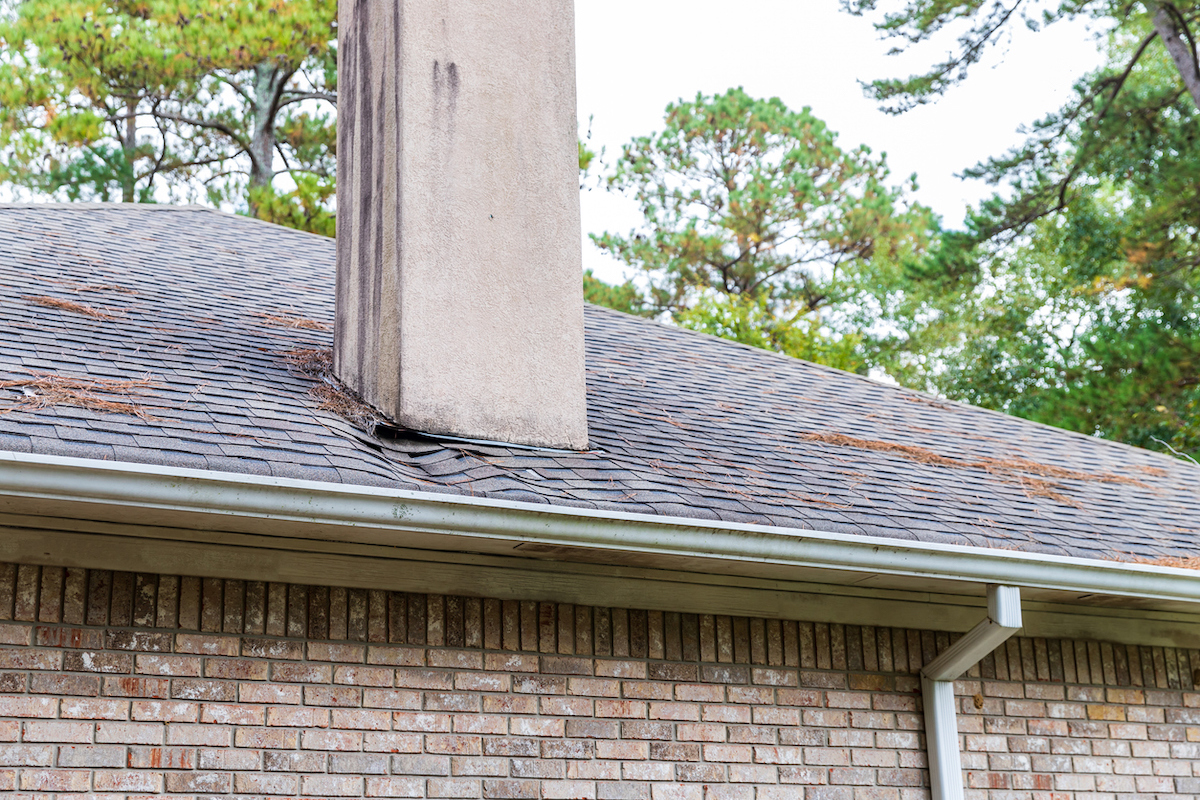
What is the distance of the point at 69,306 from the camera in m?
5.38

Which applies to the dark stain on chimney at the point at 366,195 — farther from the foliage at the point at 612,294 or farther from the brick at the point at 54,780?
the foliage at the point at 612,294

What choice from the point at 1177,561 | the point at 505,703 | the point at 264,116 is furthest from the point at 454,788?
the point at 264,116

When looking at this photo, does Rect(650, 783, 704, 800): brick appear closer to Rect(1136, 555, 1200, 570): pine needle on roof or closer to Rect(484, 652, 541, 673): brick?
Rect(484, 652, 541, 673): brick

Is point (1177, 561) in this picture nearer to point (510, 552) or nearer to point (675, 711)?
point (675, 711)

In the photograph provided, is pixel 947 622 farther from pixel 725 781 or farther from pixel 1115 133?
pixel 1115 133

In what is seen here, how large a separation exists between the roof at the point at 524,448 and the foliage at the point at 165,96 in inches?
467

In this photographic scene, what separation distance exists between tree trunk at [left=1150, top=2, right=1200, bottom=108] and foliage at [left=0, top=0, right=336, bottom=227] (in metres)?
13.7

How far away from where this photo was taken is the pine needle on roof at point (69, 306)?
532 centimetres

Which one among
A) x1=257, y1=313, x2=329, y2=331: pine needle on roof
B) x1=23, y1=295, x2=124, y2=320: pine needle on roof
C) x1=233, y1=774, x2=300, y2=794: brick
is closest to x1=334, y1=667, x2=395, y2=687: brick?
x1=233, y1=774, x2=300, y2=794: brick

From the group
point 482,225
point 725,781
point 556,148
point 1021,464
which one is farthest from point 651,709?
point 1021,464

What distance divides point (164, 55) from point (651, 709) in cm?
1813

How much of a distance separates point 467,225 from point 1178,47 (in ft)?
56.9

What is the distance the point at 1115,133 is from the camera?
17.8 metres

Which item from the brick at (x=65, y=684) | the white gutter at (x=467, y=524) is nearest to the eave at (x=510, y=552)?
the white gutter at (x=467, y=524)
